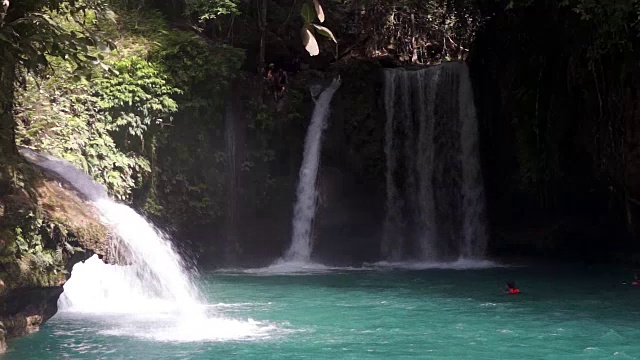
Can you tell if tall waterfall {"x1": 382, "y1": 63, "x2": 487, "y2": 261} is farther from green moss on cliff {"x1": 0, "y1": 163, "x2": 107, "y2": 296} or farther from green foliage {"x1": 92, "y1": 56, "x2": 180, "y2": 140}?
green moss on cliff {"x1": 0, "y1": 163, "x2": 107, "y2": 296}

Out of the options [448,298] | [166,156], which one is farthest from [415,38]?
[448,298]

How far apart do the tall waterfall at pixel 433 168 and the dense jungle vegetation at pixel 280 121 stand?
45cm

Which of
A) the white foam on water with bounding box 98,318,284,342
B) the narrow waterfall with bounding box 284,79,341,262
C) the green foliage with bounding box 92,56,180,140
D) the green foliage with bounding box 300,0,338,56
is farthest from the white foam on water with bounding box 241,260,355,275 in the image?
the green foliage with bounding box 300,0,338,56

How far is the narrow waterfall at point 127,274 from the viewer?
11.3 meters

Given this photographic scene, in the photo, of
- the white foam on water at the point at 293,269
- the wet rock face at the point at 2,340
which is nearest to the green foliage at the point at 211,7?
the white foam on water at the point at 293,269

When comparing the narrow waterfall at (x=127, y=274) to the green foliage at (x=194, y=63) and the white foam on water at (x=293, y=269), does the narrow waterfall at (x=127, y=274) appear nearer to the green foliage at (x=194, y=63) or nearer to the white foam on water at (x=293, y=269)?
the white foam on water at (x=293, y=269)

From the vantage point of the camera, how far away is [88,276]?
14.6m

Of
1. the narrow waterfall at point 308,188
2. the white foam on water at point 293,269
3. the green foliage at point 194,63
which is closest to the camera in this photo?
the white foam on water at point 293,269

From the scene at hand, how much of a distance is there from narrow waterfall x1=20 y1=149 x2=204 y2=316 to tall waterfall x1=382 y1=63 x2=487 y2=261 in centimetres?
792

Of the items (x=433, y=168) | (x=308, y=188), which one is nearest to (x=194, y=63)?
(x=308, y=188)

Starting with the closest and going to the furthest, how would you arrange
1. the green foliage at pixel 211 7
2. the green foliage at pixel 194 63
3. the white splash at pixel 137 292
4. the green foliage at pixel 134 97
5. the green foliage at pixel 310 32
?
the green foliage at pixel 310 32
the white splash at pixel 137 292
the green foliage at pixel 134 97
the green foliage at pixel 194 63
the green foliage at pixel 211 7

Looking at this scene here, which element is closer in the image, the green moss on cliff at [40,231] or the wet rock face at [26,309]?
the green moss on cliff at [40,231]

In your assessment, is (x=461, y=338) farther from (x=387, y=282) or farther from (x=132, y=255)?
(x=387, y=282)

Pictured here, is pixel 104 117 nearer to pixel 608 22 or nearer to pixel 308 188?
pixel 308 188
